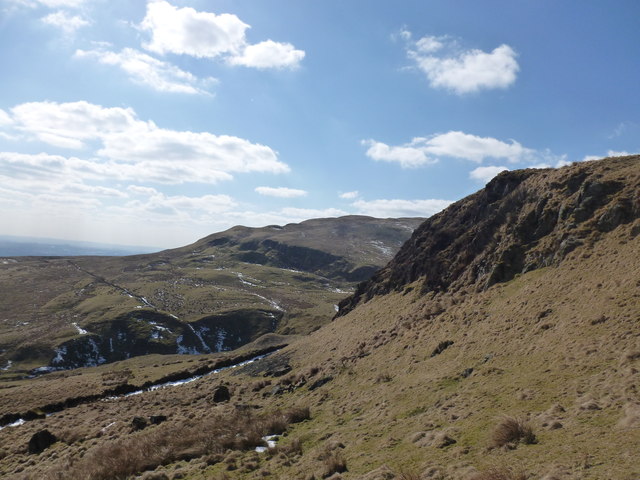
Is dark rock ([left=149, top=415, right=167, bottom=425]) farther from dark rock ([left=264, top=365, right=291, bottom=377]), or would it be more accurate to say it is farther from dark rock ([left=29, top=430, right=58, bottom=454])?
dark rock ([left=264, top=365, right=291, bottom=377])

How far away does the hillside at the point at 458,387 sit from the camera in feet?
47.1

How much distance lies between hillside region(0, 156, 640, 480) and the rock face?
22 cm

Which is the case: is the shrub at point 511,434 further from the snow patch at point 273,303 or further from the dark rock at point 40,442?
the snow patch at point 273,303

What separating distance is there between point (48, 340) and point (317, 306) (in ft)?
340

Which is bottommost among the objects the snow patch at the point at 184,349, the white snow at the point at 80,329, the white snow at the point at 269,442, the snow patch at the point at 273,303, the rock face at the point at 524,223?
the snow patch at the point at 184,349

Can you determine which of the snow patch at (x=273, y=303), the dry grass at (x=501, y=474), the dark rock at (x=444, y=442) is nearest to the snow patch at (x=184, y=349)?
the snow patch at (x=273, y=303)

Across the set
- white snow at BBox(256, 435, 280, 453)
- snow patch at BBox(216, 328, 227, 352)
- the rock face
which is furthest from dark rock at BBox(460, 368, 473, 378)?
snow patch at BBox(216, 328, 227, 352)

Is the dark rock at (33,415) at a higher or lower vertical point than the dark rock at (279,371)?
lower

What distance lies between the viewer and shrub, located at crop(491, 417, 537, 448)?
1373 cm

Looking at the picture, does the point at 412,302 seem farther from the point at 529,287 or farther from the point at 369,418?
the point at 369,418

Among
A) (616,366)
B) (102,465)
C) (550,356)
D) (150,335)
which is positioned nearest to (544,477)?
(616,366)

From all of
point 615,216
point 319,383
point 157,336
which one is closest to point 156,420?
point 319,383

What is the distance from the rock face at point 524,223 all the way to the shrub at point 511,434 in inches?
1020

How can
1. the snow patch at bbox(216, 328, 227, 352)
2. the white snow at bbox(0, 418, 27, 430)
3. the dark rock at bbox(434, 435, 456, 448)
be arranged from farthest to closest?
the snow patch at bbox(216, 328, 227, 352)
the white snow at bbox(0, 418, 27, 430)
the dark rock at bbox(434, 435, 456, 448)
